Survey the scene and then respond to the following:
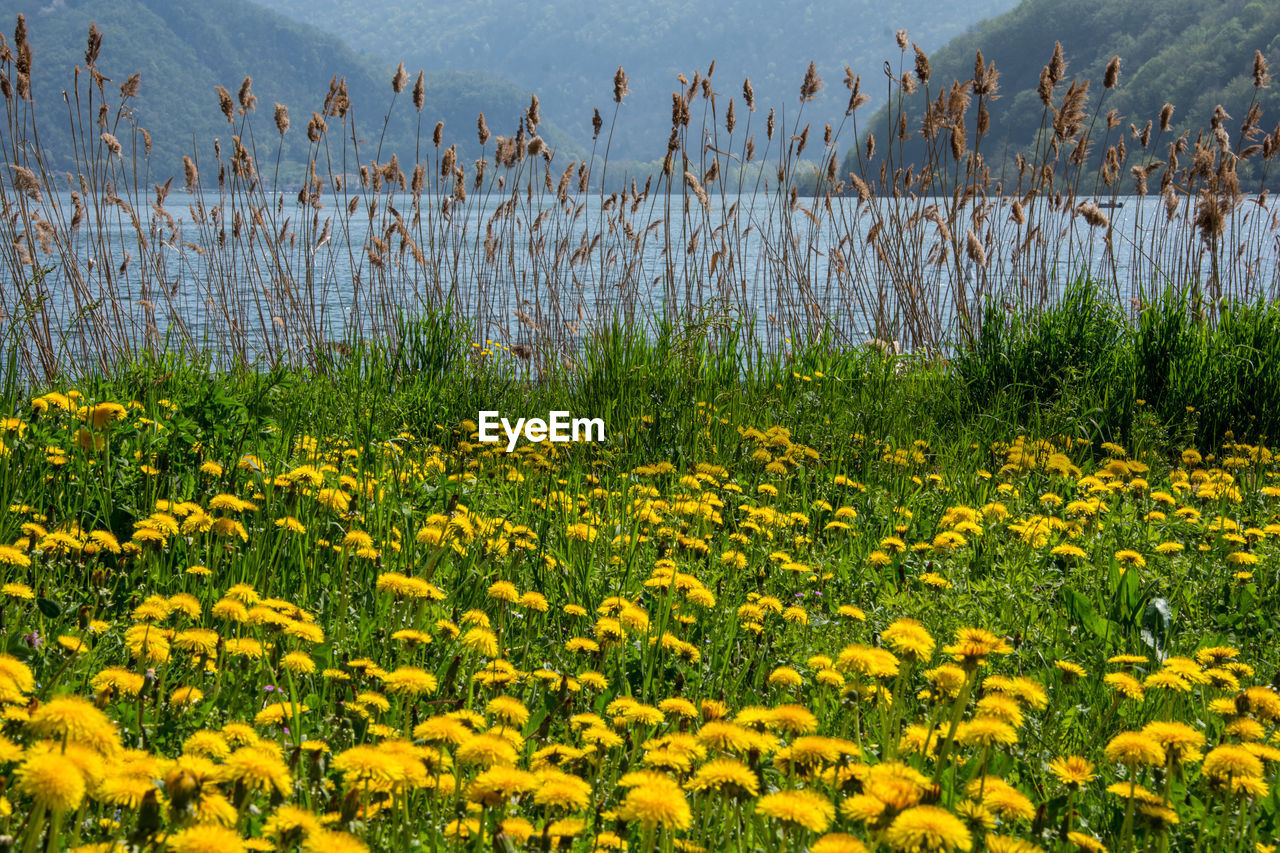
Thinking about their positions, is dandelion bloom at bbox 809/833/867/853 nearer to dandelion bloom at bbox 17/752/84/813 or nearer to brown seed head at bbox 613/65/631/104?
dandelion bloom at bbox 17/752/84/813

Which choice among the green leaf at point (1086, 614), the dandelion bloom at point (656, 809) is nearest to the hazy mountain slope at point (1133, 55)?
the green leaf at point (1086, 614)

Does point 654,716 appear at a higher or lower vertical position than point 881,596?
higher

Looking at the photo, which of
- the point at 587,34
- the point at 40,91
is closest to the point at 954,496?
the point at 40,91

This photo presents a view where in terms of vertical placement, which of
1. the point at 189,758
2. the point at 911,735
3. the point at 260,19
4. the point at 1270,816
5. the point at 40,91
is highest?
the point at 260,19

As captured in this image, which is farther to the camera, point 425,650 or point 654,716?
point 425,650

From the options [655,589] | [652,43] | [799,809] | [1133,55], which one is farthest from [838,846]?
[652,43]

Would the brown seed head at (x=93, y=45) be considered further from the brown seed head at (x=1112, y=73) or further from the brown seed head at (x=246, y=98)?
the brown seed head at (x=1112, y=73)

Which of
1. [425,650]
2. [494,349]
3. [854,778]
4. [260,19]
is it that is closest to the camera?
[854,778]

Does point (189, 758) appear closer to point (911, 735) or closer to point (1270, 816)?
point (911, 735)

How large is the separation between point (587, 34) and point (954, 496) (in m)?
160

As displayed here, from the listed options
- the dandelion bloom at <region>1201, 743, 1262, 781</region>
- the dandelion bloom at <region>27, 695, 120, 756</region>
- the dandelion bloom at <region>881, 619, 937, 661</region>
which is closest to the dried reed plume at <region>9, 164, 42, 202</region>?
the dandelion bloom at <region>27, 695, 120, 756</region>

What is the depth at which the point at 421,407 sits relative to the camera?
3.60 meters

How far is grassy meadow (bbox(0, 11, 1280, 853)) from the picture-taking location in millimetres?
1019

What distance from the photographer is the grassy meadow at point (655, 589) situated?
3.34 ft
